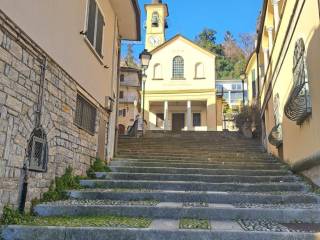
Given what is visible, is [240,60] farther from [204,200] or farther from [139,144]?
[204,200]

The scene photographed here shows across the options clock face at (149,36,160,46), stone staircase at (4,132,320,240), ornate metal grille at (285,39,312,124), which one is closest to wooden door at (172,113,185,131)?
clock face at (149,36,160,46)

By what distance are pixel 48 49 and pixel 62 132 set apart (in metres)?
1.45

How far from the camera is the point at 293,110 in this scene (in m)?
6.91

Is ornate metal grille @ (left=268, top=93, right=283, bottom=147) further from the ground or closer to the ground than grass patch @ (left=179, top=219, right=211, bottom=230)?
further from the ground

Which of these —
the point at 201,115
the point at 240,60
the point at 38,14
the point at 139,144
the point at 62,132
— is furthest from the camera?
the point at 240,60

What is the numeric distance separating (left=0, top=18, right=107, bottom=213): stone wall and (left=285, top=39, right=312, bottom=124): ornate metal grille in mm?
4165

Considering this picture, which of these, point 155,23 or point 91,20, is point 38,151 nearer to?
point 91,20

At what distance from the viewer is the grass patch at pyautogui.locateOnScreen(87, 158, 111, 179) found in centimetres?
759

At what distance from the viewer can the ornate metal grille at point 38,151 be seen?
498 cm

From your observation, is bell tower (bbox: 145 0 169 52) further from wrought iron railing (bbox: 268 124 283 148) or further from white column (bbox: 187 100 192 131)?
wrought iron railing (bbox: 268 124 283 148)

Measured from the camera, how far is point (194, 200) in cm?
588

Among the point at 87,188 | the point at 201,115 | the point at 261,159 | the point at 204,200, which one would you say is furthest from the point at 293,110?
the point at 201,115

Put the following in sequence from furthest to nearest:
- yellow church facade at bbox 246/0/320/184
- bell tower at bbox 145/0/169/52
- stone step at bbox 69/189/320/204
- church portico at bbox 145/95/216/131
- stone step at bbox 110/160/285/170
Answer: bell tower at bbox 145/0/169/52 < church portico at bbox 145/95/216/131 < stone step at bbox 110/160/285/170 < yellow church facade at bbox 246/0/320/184 < stone step at bbox 69/189/320/204

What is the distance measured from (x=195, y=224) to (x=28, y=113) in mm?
2711
